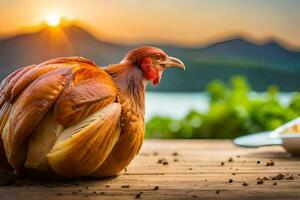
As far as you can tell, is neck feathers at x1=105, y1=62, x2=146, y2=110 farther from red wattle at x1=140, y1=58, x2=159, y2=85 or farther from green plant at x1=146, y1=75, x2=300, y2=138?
green plant at x1=146, y1=75, x2=300, y2=138

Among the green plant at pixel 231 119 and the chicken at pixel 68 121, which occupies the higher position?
the green plant at pixel 231 119

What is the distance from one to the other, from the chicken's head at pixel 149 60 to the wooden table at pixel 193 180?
7.8 inches

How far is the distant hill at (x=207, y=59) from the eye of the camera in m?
2.90

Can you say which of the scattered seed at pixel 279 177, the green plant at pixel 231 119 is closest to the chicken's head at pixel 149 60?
the scattered seed at pixel 279 177

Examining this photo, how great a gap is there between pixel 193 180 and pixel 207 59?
2.22m

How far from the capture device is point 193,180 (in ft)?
3.75

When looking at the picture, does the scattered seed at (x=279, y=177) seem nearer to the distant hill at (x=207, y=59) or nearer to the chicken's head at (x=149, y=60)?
the chicken's head at (x=149, y=60)

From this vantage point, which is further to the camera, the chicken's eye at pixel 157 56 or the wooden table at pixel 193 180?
the chicken's eye at pixel 157 56

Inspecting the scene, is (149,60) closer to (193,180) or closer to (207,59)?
(193,180)

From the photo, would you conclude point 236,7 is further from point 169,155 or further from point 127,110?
point 127,110

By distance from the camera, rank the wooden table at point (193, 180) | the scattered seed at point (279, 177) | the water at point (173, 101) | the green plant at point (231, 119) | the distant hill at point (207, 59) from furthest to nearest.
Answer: the water at point (173, 101) < the distant hill at point (207, 59) < the green plant at point (231, 119) < the scattered seed at point (279, 177) < the wooden table at point (193, 180)

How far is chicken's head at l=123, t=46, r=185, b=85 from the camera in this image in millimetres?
1229

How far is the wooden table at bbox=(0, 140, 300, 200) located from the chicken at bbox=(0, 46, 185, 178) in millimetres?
45

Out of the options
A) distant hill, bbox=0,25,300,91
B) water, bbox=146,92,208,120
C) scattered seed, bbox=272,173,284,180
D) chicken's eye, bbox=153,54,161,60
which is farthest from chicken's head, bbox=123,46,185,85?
water, bbox=146,92,208,120
